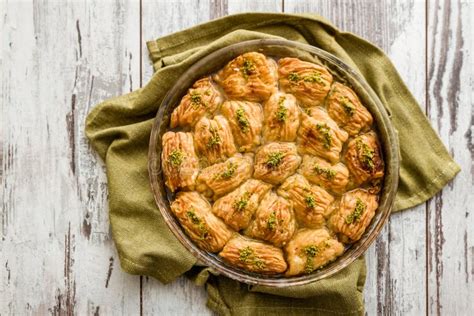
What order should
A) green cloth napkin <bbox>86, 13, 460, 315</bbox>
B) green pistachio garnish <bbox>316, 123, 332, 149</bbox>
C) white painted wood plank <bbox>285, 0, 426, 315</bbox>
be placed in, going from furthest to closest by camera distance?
white painted wood plank <bbox>285, 0, 426, 315</bbox> < green cloth napkin <bbox>86, 13, 460, 315</bbox> < green pistachio garnish <bbox>316, 123, 332, 149</bbox>

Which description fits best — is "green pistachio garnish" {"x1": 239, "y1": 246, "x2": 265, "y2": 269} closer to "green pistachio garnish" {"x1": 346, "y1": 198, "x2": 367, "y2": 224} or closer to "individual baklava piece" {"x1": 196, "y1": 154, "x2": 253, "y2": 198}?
"individual baklava piece" {"x1": 196, "y1": 154, "x2": 253, "y2": 198}

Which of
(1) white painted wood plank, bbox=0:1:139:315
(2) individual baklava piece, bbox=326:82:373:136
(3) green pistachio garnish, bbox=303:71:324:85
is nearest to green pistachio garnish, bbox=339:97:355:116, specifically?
(2) individual baklava piece, bbox=326:82:373:136

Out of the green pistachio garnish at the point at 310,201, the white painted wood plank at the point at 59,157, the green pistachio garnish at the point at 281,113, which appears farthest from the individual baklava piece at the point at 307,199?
the white painted wood plank at the point at 59,157

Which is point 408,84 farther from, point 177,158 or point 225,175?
point 177,158

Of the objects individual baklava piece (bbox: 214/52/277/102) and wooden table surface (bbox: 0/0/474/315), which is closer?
individual baklava piece (bbox: 214/52/277/102)

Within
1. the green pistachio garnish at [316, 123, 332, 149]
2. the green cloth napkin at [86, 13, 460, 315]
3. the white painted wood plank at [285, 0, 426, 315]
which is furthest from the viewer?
the white painted wood plank at [285, 0, 426, 315]

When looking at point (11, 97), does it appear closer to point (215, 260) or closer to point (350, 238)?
point (215, 260)

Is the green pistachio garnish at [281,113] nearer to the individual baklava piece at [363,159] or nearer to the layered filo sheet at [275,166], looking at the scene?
the layered filo sheet at [275,166]
